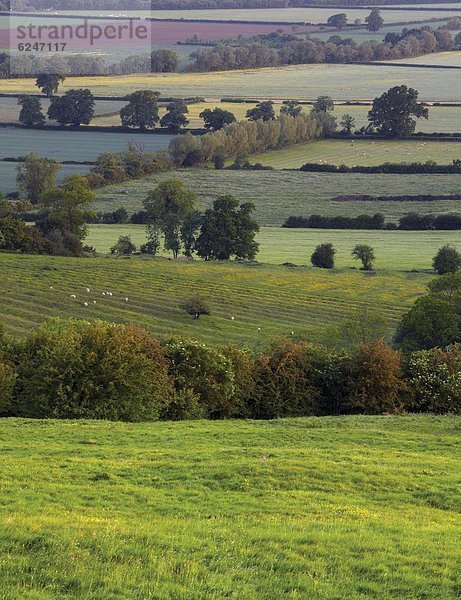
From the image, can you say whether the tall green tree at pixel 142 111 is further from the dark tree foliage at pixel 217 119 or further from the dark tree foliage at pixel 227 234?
the dark tree foliage at pixel 227 234

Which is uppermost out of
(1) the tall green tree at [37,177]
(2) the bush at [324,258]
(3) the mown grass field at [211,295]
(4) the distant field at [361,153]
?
(4) the distant field at [361,153]

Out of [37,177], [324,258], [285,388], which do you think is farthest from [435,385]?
[37,177]

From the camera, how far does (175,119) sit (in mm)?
156125

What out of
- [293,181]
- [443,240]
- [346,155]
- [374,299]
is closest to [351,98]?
[346,155]

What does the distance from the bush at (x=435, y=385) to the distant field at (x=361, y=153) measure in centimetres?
9203

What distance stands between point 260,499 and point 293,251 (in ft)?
232

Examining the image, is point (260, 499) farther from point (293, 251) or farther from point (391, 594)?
point (293, 251)

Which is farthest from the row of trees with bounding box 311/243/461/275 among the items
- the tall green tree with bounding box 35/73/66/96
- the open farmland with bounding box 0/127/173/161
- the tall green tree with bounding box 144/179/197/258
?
the tall green tree with bounding box 35/73/66/96

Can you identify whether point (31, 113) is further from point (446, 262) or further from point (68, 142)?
point (446, 262)

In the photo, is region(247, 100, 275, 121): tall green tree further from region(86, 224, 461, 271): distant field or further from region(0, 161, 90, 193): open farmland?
region(86, 224, 461, 271): distant field

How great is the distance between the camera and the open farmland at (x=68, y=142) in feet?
454

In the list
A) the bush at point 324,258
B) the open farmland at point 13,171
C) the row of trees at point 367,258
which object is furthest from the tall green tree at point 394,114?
the bush at point 324,258

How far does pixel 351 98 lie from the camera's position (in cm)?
19250

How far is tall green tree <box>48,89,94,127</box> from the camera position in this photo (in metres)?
157
